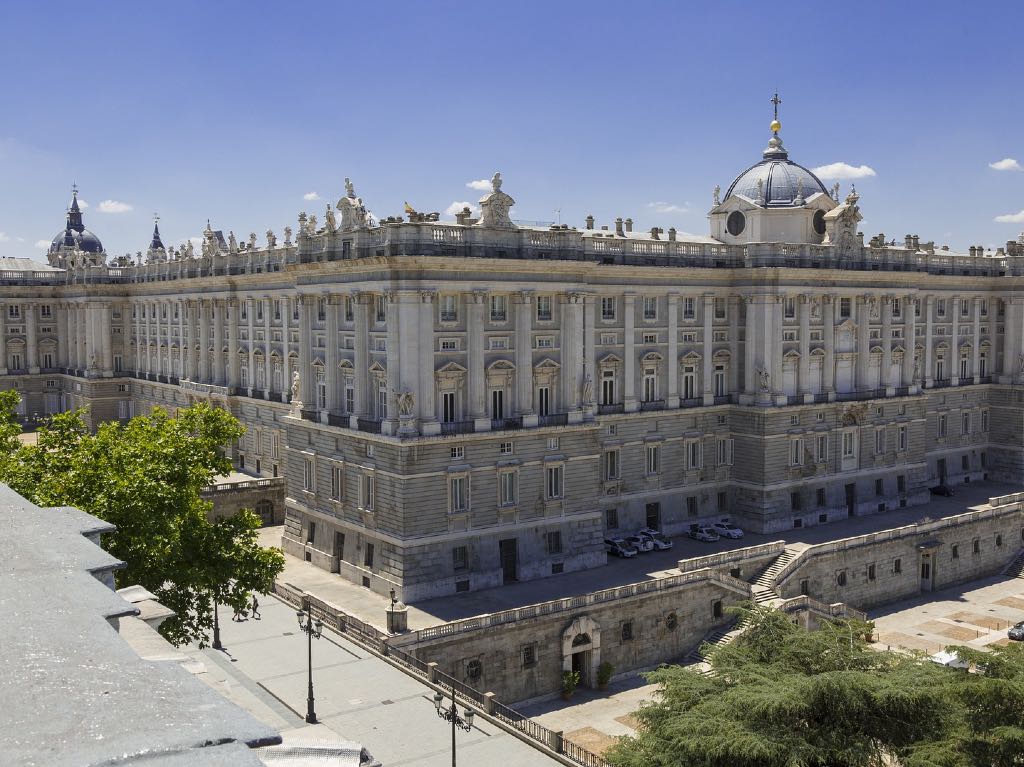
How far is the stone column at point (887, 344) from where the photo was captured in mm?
75812

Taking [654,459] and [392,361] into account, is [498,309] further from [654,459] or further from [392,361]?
[654,459]

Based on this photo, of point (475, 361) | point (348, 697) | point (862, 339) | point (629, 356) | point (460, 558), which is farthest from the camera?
point (862, 339)

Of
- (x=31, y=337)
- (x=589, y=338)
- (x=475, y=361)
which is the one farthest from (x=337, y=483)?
(x=31, y=337)

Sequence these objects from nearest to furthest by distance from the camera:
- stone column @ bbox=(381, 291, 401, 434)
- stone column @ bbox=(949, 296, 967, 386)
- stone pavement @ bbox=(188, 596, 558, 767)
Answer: stone pavement @ bbox=(188, 596, 558, 767) < stone column @ bbox=(381, 291, 401, 434) < stone column @ bbox=(949, 296, 967, 386)

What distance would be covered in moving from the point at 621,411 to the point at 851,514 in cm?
2131

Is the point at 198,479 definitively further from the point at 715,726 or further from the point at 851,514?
the point at 851,514

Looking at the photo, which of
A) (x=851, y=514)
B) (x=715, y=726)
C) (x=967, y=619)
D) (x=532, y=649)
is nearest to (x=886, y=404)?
(x=851, y=514)

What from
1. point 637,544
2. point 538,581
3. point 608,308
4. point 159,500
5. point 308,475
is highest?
point 608,308

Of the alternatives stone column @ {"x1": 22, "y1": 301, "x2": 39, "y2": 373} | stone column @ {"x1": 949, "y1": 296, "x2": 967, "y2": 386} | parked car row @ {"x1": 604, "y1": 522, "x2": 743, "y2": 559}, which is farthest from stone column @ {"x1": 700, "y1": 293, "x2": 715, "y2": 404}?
stone column @ {"x1": 22, "y1": 301, "x2": 39, "y2": 373}

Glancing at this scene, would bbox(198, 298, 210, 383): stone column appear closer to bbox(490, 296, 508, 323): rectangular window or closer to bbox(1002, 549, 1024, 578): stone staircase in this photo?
bbox(490, 296, 508, 323): rectangular window

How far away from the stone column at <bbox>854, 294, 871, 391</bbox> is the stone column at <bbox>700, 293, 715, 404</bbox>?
1241 cm

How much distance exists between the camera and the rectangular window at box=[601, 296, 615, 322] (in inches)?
2522

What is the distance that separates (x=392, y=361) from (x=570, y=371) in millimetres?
11232

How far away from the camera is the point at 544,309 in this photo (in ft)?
190
